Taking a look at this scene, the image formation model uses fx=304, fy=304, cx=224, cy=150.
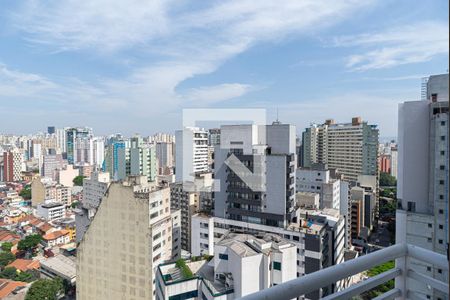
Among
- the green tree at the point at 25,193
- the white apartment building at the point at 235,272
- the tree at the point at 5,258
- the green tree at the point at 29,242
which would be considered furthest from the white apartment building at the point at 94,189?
the white apartment building at the point at 235,272

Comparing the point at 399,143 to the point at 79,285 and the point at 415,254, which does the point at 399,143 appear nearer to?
the point at 415,254

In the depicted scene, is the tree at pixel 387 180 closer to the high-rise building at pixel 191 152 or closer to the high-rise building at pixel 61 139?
the high-rise building at pixel 191 152

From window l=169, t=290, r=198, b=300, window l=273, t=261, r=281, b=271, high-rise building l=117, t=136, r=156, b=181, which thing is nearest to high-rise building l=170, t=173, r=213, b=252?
high-rise building l=117, t=136, r=156, b=181

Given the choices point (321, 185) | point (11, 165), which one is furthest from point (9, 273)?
point (11, 165)

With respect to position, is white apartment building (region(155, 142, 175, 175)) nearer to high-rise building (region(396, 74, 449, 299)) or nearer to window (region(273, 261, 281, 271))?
window (region(273, 261, 281, 271))

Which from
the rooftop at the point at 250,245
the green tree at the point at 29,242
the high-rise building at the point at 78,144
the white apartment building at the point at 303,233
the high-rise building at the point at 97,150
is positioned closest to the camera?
the rooftop at the point at 250,245

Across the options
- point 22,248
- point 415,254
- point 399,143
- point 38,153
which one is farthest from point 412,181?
point 38,153
